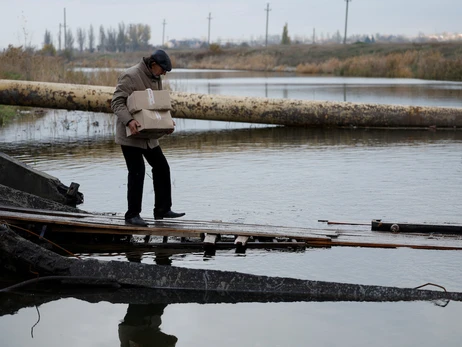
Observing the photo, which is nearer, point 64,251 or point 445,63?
point 64,251

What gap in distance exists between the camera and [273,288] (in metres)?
6.39

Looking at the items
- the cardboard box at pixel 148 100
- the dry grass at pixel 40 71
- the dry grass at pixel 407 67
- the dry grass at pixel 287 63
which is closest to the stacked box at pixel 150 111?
the cardboard box at pixel 148 100

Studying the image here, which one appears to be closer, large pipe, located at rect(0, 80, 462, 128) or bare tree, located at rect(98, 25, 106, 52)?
large pipe, located at rect(0, 80, 462, 128)

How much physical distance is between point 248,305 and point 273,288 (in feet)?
0.95

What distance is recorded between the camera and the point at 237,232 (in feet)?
24.0

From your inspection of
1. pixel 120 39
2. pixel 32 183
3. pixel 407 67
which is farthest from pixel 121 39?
pixel 32 183

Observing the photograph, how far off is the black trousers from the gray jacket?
87 mm

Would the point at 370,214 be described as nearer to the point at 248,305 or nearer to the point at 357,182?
the point at 357,182

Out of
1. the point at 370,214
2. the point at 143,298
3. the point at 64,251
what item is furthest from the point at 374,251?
the point at 64,251

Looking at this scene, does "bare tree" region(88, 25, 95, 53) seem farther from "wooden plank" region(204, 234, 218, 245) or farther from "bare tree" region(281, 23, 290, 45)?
"wooden plank" region(204, 234, 218, 245)

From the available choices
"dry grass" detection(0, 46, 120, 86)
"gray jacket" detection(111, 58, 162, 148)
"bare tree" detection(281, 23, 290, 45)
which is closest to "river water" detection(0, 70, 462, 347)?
"gray jacket" detection(111, 58, 162, 148)

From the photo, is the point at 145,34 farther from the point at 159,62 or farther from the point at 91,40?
the point at 159,62

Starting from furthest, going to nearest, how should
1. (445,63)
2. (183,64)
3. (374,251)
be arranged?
(183,64), (445,63), (374,251)

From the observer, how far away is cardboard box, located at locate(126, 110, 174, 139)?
7.16 meters
